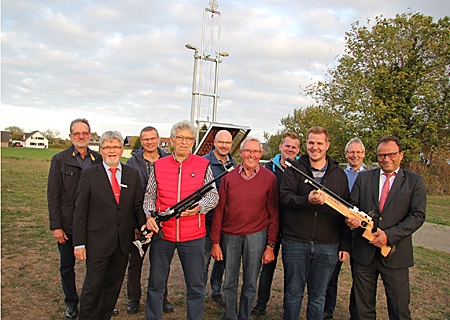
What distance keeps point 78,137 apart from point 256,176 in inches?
92.2

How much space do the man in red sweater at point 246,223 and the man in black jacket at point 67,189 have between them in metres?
1.83

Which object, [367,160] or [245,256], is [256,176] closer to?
[245,256]

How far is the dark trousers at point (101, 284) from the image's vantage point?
3879mm

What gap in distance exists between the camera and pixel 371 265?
397 centimetres

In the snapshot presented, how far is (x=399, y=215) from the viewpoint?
3.87 metres

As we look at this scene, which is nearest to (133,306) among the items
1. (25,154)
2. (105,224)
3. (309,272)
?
(105,224)

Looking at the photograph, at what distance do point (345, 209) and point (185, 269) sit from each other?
6.26ft

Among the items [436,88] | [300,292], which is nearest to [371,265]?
[300,292]

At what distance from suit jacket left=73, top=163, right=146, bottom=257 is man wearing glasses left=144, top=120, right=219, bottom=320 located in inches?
12.2

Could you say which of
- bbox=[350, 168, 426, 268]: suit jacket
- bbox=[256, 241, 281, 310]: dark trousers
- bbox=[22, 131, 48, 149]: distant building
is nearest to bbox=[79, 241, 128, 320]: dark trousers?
bbox=[256, 241, 281, 310]: dark trousers

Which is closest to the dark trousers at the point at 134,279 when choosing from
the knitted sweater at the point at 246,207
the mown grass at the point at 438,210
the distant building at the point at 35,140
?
the knitted sweater at the point at 246,207

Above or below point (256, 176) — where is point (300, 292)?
below

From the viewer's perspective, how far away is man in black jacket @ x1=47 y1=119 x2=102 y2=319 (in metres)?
4.42

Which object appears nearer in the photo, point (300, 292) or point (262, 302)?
point (300, 292)
